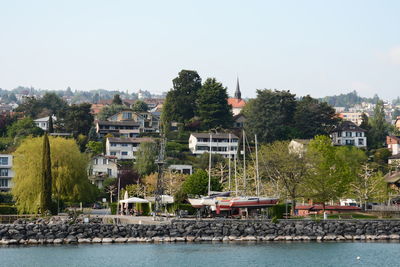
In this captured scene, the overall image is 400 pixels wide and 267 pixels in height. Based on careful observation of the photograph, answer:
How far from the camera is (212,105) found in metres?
134

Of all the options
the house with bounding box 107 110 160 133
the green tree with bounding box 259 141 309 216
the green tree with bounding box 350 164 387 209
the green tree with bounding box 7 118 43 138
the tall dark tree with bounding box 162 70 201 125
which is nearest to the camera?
the green tree with bounding box 259 141 309 216

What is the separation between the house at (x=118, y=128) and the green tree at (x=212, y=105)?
12.5 meters

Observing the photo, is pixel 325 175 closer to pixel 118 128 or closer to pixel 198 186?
pixel 198 186

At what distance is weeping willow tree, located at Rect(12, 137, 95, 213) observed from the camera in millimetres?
73500

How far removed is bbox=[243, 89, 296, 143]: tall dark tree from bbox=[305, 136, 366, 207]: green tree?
4910 cm

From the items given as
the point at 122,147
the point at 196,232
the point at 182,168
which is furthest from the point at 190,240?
the point at 122,147

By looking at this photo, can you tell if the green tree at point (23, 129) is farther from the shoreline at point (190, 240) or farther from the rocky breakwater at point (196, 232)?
the shoreline at point (190, 240)

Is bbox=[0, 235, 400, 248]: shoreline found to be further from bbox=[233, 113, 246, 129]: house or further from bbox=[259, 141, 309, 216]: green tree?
bbox=[233, 113, 246, 129]: house

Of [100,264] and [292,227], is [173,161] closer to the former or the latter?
[292,227]

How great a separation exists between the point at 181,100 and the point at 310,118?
69.2 feet

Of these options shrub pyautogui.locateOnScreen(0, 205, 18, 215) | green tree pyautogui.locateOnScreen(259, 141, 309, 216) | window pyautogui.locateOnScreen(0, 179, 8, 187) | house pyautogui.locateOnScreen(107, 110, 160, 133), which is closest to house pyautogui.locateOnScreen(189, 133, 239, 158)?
house pyautogui.locateOnScreen(107, 110, 160, 133)

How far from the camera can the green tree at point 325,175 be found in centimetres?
7669

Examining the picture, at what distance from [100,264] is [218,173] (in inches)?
2124

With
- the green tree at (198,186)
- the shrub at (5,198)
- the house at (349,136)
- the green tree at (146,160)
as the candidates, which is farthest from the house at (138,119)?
the green tree at (198,186)
